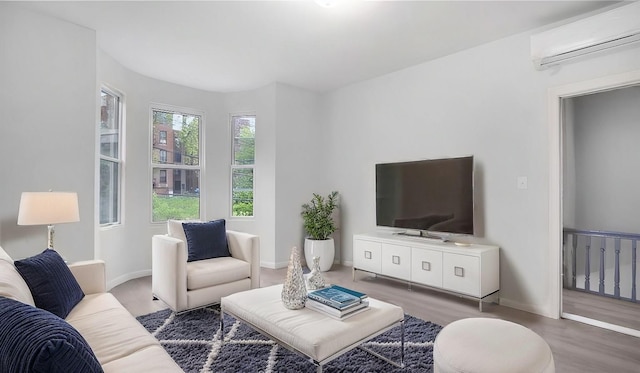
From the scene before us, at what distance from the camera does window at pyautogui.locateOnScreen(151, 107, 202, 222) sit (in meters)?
4.57

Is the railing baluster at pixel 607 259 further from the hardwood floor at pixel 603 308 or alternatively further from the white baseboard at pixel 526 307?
the white baseboard at pixel 526 307

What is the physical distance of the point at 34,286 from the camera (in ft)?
5.70

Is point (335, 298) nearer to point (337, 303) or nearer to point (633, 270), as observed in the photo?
point (337, 303)

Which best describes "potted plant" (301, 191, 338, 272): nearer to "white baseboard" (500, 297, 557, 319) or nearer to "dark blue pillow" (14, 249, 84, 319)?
"white baseboard" (500, 297, 557, 319)

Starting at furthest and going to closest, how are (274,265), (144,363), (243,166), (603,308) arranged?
(243,166), (274,265), (603,308), (144,363)

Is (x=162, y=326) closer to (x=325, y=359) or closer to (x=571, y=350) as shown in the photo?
(x=325, y=359)

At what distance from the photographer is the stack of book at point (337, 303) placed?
1934 millimetres

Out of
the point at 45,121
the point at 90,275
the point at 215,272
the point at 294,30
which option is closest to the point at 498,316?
the point at 215,272

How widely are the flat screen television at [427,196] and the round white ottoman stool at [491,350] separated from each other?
1804 millimetres

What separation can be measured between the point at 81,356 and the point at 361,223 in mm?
3939

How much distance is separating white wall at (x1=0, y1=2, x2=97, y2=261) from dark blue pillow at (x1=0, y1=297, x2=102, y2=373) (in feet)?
7.63

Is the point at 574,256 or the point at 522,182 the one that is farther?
the point at 574,256

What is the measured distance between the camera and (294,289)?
206cm

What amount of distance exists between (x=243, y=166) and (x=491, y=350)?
13.8ft
